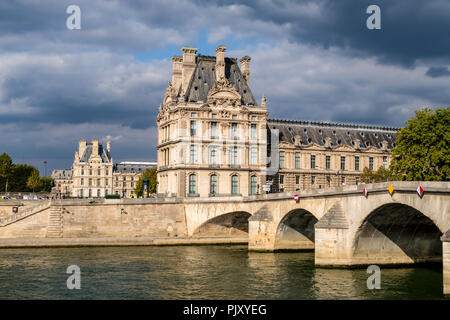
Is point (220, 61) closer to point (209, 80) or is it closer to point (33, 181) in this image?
point (209, 80)

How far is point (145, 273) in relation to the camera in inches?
1870

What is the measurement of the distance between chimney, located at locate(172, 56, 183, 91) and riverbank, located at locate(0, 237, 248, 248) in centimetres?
3285

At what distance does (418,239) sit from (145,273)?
23729 millimetres

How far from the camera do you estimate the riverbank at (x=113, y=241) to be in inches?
2598

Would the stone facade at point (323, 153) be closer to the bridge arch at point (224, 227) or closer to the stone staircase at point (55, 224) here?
the bridge arch at point (224, 227)

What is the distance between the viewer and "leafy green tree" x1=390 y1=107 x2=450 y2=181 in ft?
203

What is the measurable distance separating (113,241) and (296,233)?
23.1m

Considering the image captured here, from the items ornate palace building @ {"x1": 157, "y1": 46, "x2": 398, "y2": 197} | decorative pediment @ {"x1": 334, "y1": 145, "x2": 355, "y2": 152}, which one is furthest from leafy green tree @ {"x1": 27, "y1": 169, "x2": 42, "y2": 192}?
decorative pediment @ {"x1": 334, "y1": 145, "x2": 355, "y2": 152}

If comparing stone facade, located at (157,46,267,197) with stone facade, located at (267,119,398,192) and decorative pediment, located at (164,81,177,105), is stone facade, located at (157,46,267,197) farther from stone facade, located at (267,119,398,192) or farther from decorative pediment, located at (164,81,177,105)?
stone facade, located at (267,119,398,192)

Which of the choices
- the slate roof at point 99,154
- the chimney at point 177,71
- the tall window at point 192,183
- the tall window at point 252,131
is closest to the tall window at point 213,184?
the tall window at point 192,183

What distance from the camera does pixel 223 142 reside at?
296ft

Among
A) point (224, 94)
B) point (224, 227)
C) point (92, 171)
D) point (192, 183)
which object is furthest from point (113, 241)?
point (92, 171)
